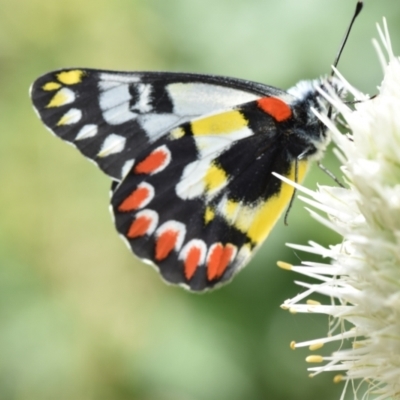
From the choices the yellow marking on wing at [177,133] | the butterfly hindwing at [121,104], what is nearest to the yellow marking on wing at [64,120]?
the butterfly hindwing at [121,104]

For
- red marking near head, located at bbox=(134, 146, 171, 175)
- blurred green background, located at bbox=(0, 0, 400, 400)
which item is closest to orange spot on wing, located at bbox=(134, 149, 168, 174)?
red marking near head, located at bbox=(134, 146, 171, 175)

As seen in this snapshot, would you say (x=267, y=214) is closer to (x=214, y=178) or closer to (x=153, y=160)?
(x=214, y=178)

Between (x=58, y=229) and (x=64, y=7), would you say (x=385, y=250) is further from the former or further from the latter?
(x=64, y=7)

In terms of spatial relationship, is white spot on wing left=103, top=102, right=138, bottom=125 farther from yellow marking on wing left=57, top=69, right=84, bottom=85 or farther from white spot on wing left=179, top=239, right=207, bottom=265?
white spot on wing left=179, top=239, right=207, bottom=265

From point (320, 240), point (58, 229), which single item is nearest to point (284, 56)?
point (320, 240)

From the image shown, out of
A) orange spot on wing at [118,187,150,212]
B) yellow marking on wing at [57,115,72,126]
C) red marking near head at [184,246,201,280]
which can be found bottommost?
red marking near head at [184,246,201,280]
